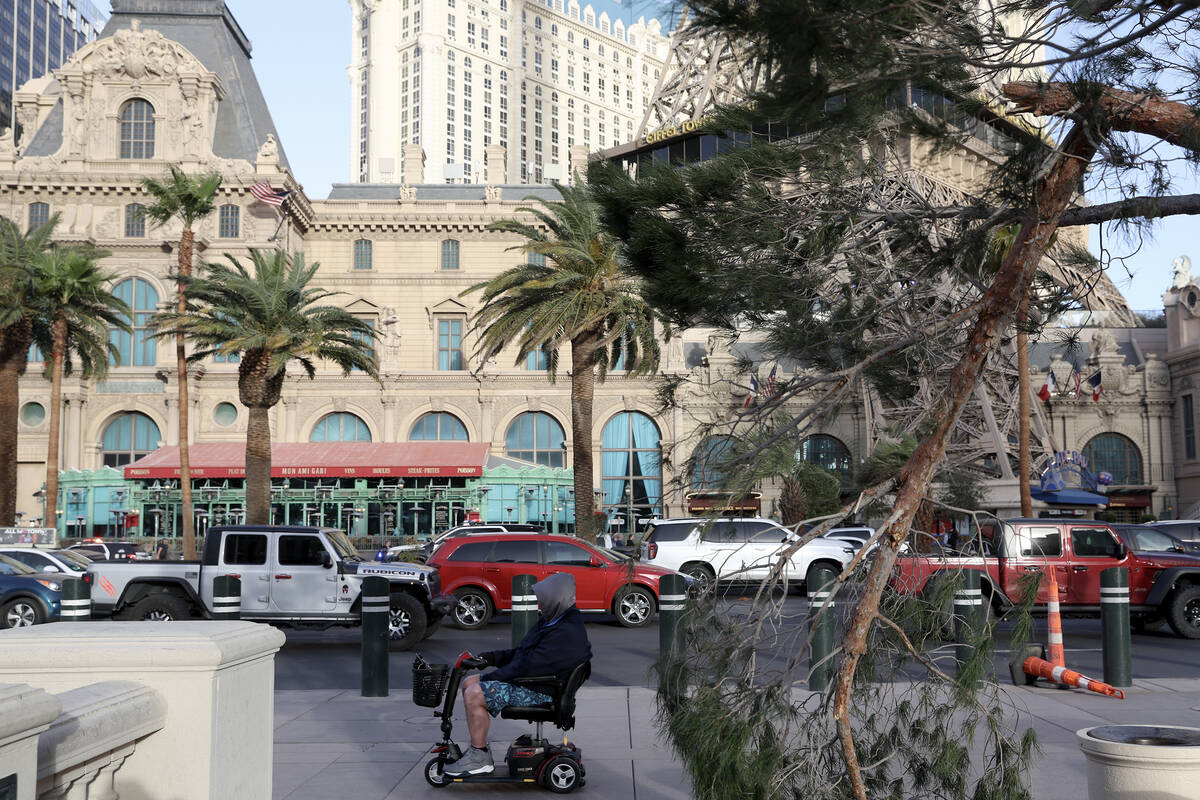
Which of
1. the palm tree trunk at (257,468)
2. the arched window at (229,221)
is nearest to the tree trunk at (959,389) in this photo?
the palm tree trunk at (257,468)

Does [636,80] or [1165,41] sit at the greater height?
[636,80]

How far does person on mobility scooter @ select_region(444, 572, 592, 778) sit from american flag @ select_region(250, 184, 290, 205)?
4394 cm

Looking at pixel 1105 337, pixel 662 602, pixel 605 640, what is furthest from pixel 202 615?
pixel 1105 337

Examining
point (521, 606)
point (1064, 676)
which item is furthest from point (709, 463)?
point (1064, 676)

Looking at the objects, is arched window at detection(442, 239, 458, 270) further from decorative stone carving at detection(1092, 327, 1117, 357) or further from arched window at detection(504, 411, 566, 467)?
decorative stone carving at detection(1092, 327, 1117, 357)

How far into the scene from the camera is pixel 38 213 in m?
52.5

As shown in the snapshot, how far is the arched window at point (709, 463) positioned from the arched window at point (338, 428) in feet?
155

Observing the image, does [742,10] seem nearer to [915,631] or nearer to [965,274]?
[965,274]

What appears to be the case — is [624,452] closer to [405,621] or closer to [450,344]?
[450,344]

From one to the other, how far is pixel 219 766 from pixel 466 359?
52.8 metres

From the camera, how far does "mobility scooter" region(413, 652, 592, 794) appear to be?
7363 millimetres

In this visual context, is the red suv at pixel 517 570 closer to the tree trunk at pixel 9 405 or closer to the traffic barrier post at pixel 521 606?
the traffic barrier post at pixel 521 606

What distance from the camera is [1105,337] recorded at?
5181 centimetres

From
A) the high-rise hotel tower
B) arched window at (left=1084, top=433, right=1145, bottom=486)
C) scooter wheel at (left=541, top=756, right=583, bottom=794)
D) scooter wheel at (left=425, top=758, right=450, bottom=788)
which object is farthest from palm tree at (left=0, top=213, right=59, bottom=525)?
the high-rise hotel tower
